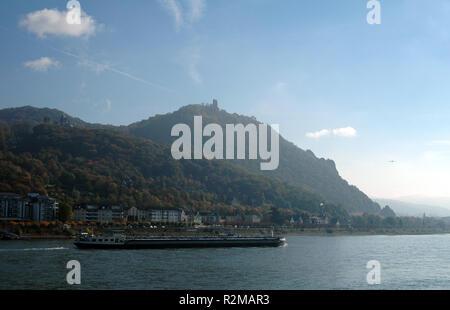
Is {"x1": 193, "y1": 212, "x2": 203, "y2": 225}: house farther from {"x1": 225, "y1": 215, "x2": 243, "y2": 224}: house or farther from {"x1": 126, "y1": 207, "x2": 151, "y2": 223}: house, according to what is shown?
{"x1": 126, "y1": 207, "x2": 151, "y2": 223}: house

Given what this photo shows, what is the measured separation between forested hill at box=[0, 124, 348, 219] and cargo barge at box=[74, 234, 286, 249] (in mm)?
56079

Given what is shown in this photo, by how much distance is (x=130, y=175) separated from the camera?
15825 centimetres

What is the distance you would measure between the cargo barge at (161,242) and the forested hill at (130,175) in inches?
2208

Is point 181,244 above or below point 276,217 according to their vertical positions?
above

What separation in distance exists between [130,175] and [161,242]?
96118mm

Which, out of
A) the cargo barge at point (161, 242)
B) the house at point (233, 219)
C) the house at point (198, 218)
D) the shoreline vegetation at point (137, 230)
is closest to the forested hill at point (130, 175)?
the house at point (233, 219)

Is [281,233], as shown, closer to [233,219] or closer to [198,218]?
[233,219]

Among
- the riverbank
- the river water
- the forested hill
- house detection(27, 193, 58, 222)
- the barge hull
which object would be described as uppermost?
the forested hill

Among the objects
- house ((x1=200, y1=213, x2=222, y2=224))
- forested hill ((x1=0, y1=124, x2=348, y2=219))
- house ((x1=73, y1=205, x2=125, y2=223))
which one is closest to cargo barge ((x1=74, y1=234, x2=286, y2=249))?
house ((x1=73, y1=205, x2=125, y2=223))

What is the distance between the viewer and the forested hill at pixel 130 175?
129938mm

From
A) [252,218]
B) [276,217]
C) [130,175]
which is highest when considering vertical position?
[130,175]

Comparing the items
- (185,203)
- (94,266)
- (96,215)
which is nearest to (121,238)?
(94,266)

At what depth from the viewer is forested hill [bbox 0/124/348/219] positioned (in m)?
130

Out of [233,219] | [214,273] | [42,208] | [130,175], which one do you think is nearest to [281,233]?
[233,219]
